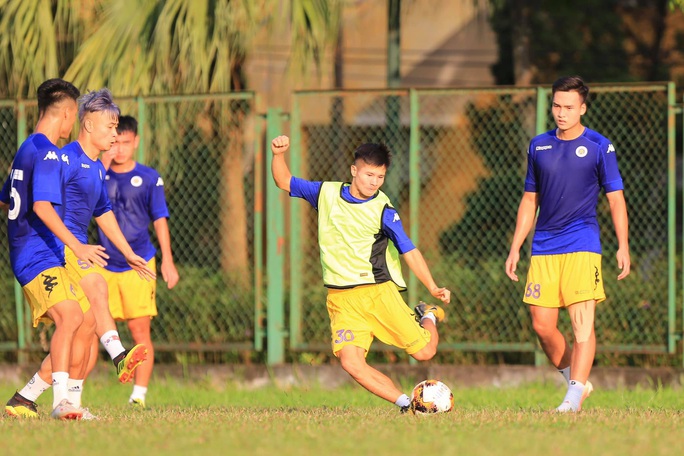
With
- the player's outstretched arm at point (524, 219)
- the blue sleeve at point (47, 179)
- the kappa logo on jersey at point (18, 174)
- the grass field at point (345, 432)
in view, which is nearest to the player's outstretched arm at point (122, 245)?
the blue sleeve at point (47, 179)

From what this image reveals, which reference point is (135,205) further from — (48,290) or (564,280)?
(564,280)

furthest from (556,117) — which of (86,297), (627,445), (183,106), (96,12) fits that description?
(96,12)

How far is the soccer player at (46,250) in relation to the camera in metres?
7.34

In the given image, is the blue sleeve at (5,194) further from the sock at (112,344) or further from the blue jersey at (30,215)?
the sock at (112,344)

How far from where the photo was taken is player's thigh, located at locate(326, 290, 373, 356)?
305 inches

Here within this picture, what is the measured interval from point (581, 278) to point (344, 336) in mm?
1575

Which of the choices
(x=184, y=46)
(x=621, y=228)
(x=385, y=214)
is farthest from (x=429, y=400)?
(x=184, y=46)

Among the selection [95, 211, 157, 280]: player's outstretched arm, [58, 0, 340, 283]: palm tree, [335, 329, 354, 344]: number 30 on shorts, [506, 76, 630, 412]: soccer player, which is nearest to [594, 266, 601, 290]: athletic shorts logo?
[506, 76, 630, 412]: soccer player

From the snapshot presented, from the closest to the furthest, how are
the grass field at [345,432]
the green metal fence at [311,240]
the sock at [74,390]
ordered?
the grass field at [345,432]
the sock at [74,390]
the green metal fence at [311,240]

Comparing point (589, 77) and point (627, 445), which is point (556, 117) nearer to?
point (627, 445)

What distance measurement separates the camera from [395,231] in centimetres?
776

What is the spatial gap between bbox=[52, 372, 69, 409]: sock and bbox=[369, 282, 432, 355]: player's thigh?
6.27 feet

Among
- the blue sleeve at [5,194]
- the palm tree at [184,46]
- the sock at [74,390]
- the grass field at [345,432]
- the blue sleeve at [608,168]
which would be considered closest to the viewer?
the grass field at [345,432]

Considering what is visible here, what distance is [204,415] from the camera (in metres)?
7.70
